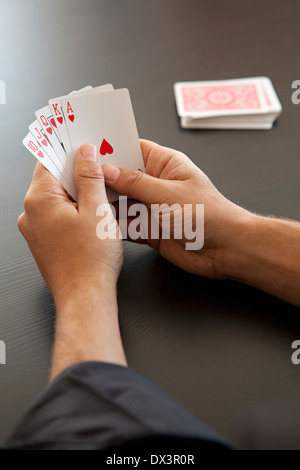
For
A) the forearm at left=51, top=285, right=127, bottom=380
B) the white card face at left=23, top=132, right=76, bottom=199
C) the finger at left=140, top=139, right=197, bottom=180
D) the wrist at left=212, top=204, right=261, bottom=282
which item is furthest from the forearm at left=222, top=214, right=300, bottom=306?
the white card face at left=23, top=132, right=76, bottom=199

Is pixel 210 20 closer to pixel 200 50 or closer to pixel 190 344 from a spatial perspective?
pixel 200 50

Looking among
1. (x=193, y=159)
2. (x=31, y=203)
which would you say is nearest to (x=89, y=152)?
(x=31, y=203)

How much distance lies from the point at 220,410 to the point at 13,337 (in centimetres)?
44

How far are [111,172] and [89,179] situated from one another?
0.08m

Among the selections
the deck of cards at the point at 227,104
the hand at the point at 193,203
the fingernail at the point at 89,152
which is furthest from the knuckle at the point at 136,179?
the deck of cards at the point at 227,104

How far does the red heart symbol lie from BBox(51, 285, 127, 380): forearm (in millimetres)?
400

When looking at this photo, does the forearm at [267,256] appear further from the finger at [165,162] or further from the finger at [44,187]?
the finger at [44,187]

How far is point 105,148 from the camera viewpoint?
118 centimetres

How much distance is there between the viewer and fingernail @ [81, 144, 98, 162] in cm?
111

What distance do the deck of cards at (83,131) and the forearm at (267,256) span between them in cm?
35

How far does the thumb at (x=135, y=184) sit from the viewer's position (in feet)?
3.56

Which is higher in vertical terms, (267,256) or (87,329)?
(267,256)

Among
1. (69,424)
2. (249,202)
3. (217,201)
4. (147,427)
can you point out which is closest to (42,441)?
(69,424)

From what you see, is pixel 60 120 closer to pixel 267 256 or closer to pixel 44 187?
pixel 44 187
